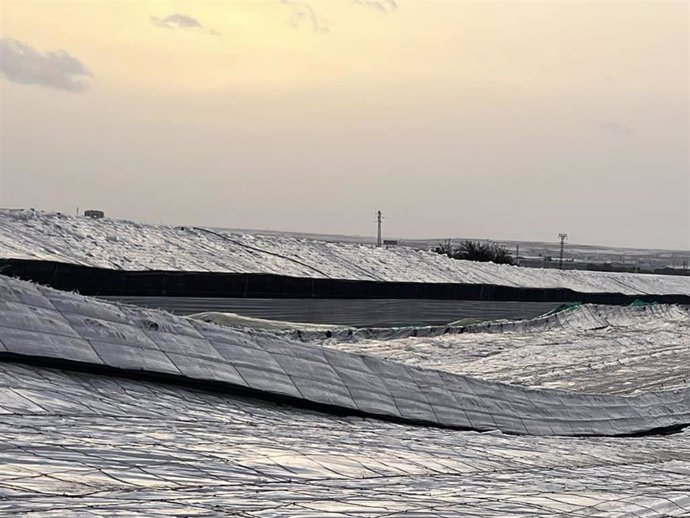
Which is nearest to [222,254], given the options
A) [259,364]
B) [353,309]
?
[353,309]

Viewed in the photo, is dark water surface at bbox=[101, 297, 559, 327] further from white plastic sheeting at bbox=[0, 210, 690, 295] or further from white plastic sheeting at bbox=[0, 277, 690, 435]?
white plastic sheeting at bbox=[0, 277, 690, 435]

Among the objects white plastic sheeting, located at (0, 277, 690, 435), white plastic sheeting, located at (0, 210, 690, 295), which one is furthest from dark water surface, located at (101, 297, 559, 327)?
white plastic sheeting, located at (0, 277, 690, 435)

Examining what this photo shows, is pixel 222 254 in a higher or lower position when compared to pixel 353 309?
higher

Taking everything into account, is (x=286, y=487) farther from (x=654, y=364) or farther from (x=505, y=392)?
(x=654, y=364)

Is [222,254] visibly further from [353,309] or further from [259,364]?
[259,364]

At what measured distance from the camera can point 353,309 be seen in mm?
14477

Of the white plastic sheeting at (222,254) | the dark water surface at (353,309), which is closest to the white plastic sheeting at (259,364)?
the dark water surface at (353,309)

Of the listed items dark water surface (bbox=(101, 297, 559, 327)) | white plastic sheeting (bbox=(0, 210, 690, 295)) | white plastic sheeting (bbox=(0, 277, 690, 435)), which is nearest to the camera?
white plastic sheeting (bbox=(0, 277, 690, 435))

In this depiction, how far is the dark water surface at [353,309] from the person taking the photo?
41.1 ft

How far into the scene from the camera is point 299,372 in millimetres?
7203

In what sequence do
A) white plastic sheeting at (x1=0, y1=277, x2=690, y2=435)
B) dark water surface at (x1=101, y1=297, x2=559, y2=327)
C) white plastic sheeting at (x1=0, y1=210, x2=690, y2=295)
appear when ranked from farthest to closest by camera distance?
1. dark water surface at (x1=101, y1=297, x2=559, y2=327)
2. white plastic sheeting at (x1=0, y1=210, x2=690, y2=295)
3. white plastic sheeting at (x1=0, y1=277, x2=690, y2=435)

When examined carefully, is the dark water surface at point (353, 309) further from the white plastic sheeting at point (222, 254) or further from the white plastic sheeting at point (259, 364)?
the white plastic sheeting at point (259, 364)

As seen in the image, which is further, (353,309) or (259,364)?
(353,309)

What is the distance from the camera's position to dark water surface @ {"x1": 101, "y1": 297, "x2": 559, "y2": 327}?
12.5 m
